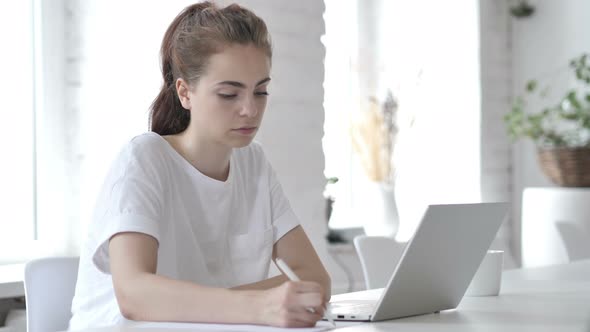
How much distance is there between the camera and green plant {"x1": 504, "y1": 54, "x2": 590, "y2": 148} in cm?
443

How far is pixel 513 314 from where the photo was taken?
5.39 ft

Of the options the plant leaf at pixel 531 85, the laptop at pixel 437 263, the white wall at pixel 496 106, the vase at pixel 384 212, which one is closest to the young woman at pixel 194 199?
the laptop at pixel 437 263

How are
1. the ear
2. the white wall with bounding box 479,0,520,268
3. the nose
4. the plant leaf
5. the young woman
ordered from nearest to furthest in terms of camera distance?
the young woman, the nose, the ear, the plant leaf, the white wall with bounding box 479,0,520,268

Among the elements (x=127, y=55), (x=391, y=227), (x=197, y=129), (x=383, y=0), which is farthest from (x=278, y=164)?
(x=383, y=0)

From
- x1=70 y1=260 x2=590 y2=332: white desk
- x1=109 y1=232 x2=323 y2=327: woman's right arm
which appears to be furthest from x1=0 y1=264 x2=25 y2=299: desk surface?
x1=70 y1=260 x2=590 y2=332: white desk

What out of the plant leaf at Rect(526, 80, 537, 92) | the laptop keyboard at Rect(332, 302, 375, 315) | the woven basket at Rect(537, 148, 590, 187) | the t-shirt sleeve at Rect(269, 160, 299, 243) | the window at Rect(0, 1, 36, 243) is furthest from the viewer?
the plant leaf at Rect(526, 80, 537, 92)

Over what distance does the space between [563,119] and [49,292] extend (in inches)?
127

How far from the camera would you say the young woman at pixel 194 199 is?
1.71 metres

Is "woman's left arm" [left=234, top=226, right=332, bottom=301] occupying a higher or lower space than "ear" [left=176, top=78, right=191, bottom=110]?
lower

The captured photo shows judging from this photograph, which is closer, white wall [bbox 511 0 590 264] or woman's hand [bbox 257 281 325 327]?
woman's hand [bbox 257 281 325 327]

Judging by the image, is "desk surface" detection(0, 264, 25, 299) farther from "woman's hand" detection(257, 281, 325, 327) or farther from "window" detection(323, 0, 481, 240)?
"window" detection(323, 0, 481, 240)

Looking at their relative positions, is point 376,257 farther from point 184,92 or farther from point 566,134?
point 566,134

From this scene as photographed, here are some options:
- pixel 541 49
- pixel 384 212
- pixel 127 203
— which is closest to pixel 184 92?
pixel 127 203

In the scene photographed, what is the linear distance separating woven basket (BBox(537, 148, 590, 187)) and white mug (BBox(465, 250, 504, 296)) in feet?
8.49
